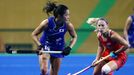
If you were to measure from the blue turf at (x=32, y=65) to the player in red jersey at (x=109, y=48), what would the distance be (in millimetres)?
1478

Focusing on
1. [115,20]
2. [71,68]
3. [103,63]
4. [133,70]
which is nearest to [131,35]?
[133,70]

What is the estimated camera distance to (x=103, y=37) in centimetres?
604

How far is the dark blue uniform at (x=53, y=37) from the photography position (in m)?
6.16

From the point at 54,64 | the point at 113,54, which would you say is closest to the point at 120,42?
the point at 113,54

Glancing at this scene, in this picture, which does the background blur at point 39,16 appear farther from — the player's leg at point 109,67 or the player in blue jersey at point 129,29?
the player's leg at point 109,67

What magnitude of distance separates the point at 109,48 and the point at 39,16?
225 inches

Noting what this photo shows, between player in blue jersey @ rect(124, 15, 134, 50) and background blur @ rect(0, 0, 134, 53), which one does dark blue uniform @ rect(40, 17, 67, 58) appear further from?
background blur @ rect(0, 0, 134, 53)

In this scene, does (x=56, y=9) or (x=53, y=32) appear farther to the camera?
(x=53, y=32)

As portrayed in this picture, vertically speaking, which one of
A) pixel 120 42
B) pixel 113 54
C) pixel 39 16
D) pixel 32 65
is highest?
pixel 39 16

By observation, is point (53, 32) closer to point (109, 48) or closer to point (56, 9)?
point (56, 9)

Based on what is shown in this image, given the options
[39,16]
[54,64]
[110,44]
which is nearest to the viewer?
[110,44]

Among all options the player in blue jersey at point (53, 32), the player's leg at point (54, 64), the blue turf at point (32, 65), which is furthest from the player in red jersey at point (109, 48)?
the blue turf at point (32, 65)

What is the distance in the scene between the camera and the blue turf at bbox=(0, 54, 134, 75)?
7.69m

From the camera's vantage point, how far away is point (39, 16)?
11.6 m
